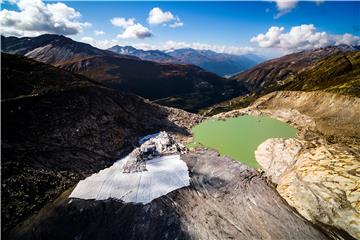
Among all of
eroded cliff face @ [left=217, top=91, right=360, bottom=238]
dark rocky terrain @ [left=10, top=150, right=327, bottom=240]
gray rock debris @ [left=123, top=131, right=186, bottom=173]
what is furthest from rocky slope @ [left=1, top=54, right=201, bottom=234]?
eroded cliff face @ [left=217, top=91, right=360, bottom=238]

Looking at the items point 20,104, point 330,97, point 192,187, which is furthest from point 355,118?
point 20,104

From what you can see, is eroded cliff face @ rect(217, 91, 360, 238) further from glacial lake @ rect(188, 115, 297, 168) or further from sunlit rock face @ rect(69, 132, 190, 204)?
sunlit rock face @ rect(69, 132, 190, 204)

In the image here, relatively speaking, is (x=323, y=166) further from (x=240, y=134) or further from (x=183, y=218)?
(x=240, y=134)

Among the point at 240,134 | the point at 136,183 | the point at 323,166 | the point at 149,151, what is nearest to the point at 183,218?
the point at 136,183

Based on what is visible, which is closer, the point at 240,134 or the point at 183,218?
the point at 183,218

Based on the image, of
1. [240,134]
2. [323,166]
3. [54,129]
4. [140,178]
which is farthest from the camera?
[240,134]

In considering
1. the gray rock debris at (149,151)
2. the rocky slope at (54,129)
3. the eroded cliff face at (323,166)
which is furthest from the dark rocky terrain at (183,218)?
the gray rock debris at (149,151)
